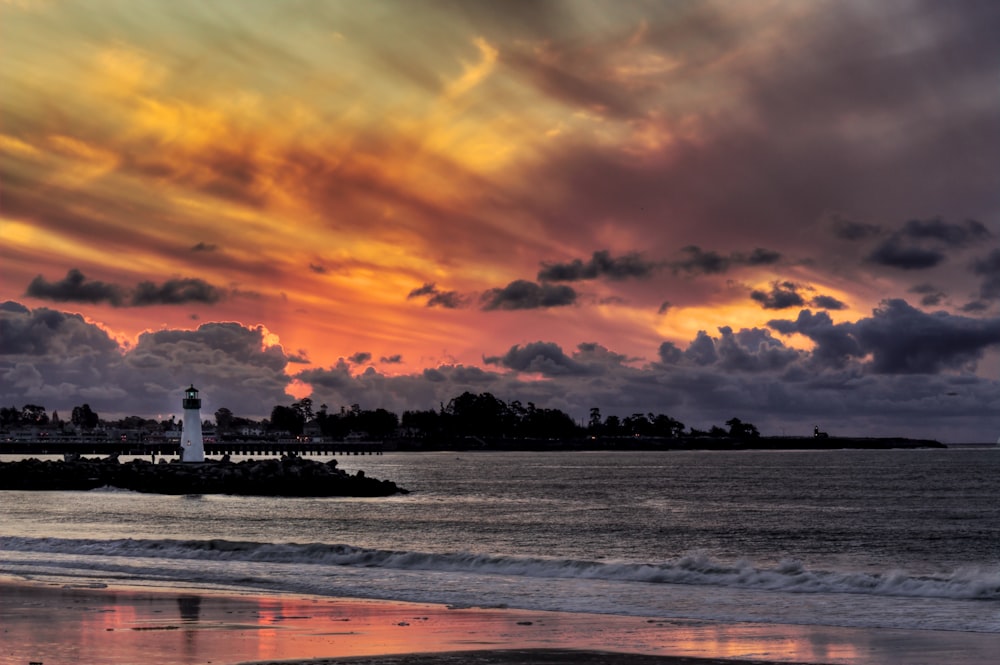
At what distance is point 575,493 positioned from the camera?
94.0 metres

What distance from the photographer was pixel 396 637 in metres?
20.2

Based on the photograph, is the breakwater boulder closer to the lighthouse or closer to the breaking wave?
the lighthouse

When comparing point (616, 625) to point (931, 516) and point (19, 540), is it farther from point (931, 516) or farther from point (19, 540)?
point (931, 516)

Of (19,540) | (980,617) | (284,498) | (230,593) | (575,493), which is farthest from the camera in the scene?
(575,493)

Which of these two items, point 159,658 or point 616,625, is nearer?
point 159,658

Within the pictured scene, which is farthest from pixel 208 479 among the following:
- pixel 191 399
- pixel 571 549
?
pixel 571 549

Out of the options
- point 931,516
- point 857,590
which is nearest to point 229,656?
point 857,590

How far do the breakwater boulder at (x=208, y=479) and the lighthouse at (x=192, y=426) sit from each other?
6997 mm

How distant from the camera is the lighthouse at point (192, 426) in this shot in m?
113

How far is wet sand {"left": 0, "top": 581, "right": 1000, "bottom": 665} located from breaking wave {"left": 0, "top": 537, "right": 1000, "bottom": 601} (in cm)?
824

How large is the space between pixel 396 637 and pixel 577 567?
1580cm

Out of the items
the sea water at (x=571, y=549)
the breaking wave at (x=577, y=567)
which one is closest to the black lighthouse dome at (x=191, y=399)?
the sea water at (x=571, y=549)

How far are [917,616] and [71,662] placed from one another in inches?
747

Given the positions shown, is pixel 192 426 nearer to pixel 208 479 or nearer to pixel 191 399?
pixel 191 399
